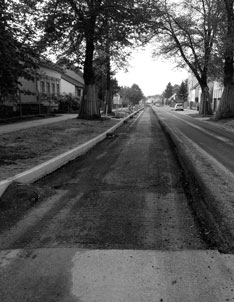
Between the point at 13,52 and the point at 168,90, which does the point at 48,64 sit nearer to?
the point at 13,52

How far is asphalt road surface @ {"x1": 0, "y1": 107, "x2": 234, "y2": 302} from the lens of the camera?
309 centimetres

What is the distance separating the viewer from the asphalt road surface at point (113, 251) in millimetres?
3094

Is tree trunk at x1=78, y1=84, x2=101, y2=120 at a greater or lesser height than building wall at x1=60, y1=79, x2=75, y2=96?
lesser

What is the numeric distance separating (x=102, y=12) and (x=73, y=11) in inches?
84.1

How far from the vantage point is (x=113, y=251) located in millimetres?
3881

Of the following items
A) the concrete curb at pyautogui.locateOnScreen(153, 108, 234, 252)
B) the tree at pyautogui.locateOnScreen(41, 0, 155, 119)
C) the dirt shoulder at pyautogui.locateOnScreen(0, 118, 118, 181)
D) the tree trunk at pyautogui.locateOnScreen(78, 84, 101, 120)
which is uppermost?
the tree at pyautogui.locateOnScreen(41, 0, 155, 119)

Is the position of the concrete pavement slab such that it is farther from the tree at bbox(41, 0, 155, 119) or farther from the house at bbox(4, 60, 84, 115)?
the house at bbox(4, 60, 84, 115)

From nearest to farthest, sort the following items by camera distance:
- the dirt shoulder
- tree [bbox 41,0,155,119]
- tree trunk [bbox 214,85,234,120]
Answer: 1. the dirt shoulder
2. tree [bbox 41,0,155,119]
3. tree trunk [bbox 214,85,234,120]

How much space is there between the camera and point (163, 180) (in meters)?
7.13

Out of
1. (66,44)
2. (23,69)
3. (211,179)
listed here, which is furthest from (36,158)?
(66,44)

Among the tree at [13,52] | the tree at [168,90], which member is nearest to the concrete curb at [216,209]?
the tree at [13,52]

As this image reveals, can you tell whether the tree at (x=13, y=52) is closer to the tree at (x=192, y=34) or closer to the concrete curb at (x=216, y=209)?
the concrete curb at (x=216, y=209)

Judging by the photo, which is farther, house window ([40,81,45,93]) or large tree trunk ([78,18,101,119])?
house window ([40,81,45,93])

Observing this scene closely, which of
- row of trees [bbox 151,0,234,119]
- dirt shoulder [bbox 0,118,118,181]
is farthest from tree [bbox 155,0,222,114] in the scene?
dirt shoulder [bbox 0,118,118,181]
